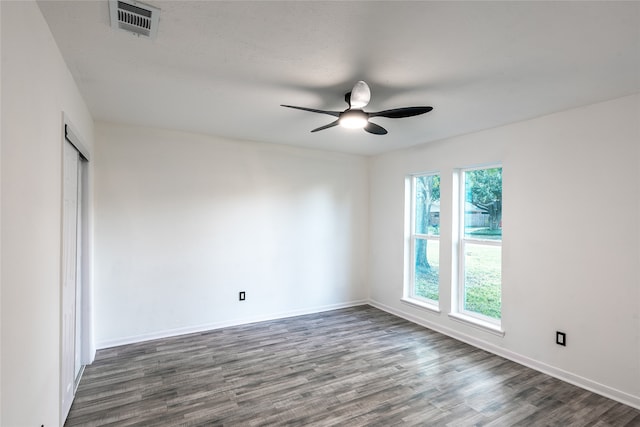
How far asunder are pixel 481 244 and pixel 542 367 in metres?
1.35

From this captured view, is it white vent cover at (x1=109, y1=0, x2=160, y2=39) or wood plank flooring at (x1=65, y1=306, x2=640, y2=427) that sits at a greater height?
white vent cover at (x1=109, y1=0, x2=160, y2=39)

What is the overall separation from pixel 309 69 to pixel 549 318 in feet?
10.4

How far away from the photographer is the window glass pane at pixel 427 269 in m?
4.44

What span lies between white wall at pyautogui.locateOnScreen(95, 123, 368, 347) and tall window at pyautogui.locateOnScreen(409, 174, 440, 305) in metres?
0.97

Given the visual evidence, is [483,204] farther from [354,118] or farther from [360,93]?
[360,93]

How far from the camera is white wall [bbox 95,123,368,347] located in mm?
3672

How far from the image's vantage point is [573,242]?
2.94m

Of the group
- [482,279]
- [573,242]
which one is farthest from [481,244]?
[573,242]

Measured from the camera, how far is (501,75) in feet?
7.43

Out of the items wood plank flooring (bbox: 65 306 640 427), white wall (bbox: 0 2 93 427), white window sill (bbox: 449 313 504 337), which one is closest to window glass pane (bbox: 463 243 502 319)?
white window sill (bbox: 449 313 504 337)

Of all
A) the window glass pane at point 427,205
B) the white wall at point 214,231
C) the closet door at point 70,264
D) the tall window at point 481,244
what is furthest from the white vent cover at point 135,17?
the window glass pane at point 427,205

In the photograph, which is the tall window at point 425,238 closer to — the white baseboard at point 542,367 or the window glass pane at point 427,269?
the window glass pane at point 427,269

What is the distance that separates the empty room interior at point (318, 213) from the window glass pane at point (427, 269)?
0.17 feet

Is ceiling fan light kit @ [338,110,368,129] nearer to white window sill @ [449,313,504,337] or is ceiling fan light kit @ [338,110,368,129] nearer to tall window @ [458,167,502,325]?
tall window @ [458,167,502,325]
